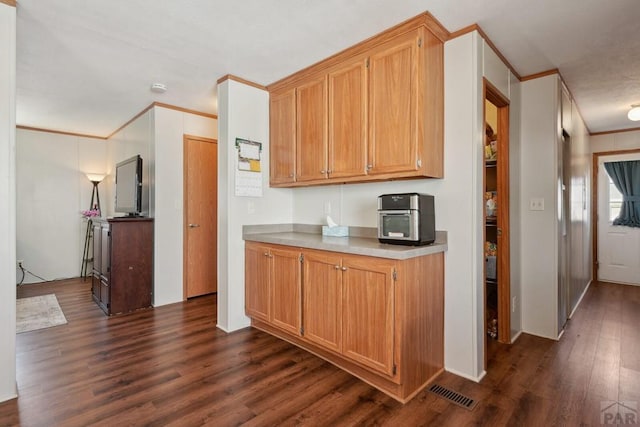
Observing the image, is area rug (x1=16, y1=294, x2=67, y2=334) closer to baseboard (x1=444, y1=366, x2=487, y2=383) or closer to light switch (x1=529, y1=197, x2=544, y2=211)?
baseboard (x1=444, y1=366, x2=487, y2=383)

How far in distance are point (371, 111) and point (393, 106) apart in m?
0.19

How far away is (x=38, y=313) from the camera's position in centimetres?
361

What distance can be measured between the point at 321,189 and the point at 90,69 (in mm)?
2333

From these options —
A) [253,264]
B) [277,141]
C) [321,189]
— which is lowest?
[253,264]

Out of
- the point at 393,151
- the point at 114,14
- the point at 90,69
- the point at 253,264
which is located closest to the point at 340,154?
the point at 393,151

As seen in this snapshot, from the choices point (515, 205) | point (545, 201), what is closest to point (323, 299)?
point (515, 205)

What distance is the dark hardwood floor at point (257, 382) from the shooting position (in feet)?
6.09

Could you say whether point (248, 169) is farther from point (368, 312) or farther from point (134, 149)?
point (134, 149)

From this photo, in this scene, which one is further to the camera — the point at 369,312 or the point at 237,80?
the point at 237,80

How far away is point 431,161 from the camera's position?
7.37ft

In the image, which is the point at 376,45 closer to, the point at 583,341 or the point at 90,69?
the point at 90,69

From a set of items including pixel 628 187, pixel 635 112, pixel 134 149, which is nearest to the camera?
pixel 635 112

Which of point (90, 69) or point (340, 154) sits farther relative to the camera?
point (90, 69)

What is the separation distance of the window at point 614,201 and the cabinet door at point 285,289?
545 cm
